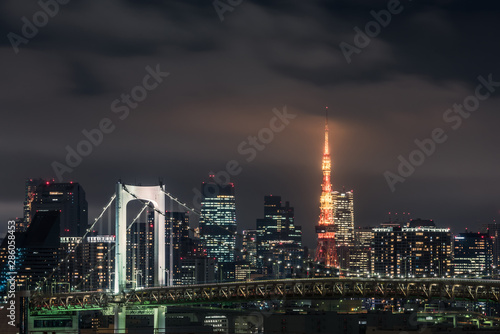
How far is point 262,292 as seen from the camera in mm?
55250

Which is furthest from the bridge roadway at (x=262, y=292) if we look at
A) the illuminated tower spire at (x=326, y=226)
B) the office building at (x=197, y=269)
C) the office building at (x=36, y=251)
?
the office building at (x=197, y=269)

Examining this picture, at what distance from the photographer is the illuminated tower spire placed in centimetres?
11669

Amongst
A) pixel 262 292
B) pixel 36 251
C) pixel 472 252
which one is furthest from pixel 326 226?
pixel 262 292

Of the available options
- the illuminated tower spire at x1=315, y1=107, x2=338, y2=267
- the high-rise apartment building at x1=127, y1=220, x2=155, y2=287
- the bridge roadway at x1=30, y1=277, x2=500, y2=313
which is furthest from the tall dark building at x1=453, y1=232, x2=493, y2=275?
the bridge roadway at x1=30, y1=277, x2=500, y2=313

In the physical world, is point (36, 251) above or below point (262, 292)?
above

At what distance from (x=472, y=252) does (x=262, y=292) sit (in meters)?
99.0

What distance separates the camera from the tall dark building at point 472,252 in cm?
14325

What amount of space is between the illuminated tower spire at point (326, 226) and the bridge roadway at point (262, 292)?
59895mm

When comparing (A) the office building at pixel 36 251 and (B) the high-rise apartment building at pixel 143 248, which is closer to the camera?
(A) the office building at pixel 36 251

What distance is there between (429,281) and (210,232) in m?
111

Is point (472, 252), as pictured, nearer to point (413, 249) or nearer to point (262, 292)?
point (413, 249)

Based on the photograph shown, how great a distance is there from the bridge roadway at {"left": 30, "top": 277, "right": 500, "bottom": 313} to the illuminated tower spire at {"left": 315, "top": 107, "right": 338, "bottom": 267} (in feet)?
197

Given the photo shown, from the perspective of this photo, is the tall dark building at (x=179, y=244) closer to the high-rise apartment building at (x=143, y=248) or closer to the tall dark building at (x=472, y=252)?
the high-rise apartment building at (x=143, y=248)

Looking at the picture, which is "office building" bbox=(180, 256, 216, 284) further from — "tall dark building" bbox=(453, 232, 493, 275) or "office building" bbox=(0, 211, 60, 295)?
"tall dark building" bbox=(453, 232, 493, 275)
